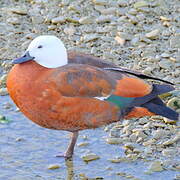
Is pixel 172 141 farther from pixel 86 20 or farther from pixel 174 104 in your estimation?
pixel 86 20

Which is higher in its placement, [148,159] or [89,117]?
[89,117]

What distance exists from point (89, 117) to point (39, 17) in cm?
326

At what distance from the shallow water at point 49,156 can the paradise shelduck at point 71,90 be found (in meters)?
0.36

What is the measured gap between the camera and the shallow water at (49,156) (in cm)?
543

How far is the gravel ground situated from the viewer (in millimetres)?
7203

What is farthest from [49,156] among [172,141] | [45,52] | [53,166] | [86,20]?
[86,20]

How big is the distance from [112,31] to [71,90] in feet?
9.32

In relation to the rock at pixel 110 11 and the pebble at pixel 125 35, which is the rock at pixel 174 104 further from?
the rock at pixel 110 11

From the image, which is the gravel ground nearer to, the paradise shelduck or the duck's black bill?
the paradise shelduck

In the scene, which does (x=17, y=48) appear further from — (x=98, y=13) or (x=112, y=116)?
(x=112, y=116)

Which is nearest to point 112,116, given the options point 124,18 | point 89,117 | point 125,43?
point 89,117

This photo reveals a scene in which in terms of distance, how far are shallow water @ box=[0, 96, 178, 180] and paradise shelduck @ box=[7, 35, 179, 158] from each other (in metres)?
0.36

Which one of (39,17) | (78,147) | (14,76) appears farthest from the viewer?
(39,17)

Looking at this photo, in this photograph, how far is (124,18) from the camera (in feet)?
26.9
